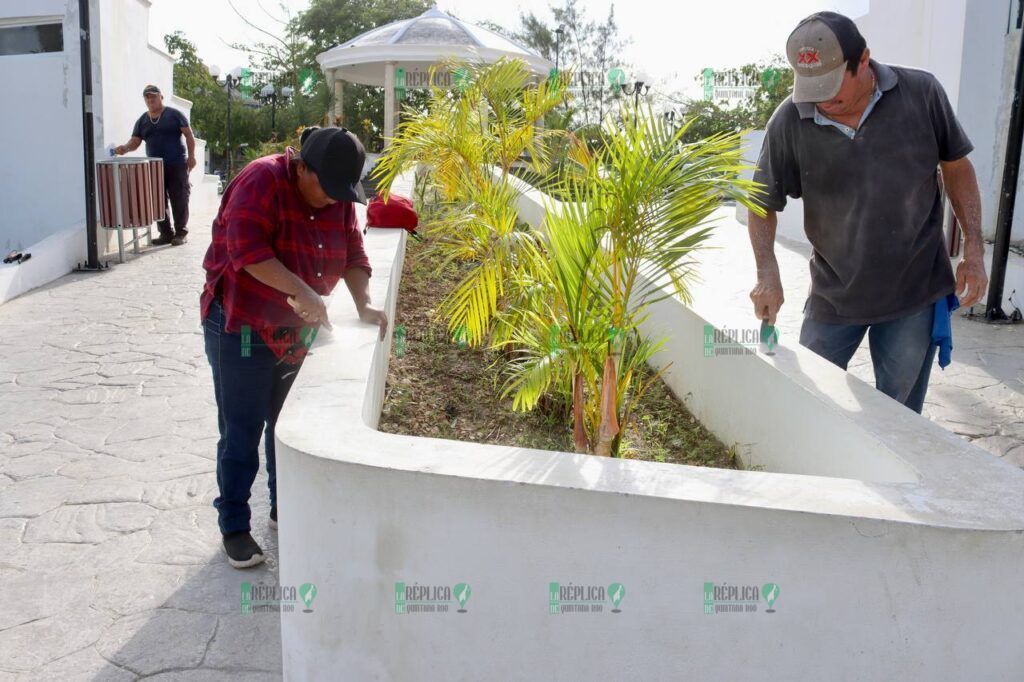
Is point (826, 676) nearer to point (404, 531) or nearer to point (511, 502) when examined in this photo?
point (511, 502)

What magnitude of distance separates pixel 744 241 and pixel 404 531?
1048cm

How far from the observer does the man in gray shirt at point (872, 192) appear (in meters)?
3.23

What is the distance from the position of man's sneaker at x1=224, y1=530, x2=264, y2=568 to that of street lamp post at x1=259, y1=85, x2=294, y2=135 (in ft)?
71.0

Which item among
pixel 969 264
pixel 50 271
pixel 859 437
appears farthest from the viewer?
pixel 50 271

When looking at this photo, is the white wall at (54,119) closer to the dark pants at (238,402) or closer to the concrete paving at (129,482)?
the concrete paving at (129,482)

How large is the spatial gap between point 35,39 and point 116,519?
8857mm

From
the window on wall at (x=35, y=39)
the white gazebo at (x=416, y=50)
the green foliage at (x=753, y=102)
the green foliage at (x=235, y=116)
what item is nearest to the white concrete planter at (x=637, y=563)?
the window on wall at (x=35, y=39)

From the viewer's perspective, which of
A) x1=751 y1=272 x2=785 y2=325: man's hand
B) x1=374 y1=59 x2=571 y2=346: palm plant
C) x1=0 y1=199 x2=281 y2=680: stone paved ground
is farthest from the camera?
x1=374 y1=59 x2=571 y2=346: palm plant

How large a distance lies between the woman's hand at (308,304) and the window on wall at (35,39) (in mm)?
9208

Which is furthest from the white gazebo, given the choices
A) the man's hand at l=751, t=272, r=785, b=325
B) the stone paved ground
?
the man's hand at l=751, t=272, r=785, b=325

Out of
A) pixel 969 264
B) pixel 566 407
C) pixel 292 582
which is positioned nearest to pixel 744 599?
pixel 292 582

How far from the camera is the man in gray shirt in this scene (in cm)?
323

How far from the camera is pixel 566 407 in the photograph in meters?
4.45

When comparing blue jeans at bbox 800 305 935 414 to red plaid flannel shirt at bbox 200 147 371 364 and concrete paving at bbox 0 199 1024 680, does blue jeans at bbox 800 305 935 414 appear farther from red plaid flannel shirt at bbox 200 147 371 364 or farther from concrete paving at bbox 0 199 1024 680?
red plaid flannel shirt at bbox 200 147 371 364
